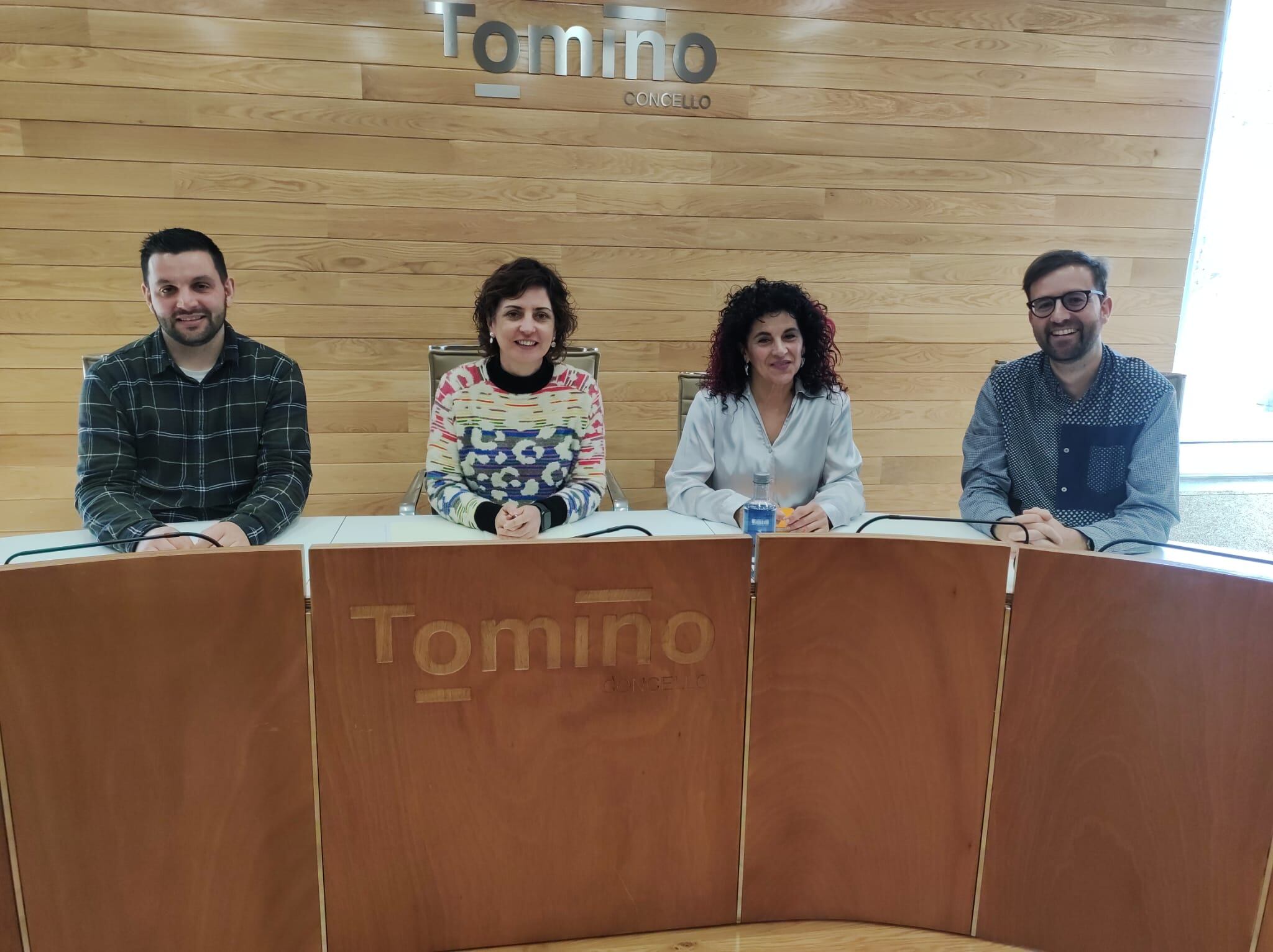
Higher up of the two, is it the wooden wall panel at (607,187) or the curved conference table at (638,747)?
the wooden wall panel at (607,187)

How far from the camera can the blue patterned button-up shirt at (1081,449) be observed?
1.80 metres

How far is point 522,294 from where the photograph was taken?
1884 millimetres

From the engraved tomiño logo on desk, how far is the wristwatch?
1.75ft

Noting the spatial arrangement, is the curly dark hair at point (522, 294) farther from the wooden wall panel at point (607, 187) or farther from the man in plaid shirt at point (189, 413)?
the wooden wall panel at point (607, 187)

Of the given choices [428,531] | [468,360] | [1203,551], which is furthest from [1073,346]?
[468,360]

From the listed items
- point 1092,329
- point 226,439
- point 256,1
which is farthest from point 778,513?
point 256,1

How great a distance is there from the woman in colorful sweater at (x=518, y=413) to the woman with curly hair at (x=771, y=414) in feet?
0.87

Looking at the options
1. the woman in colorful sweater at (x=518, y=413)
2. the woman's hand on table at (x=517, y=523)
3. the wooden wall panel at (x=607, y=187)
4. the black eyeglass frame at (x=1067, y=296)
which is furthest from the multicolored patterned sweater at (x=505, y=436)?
the wooden wall panel at (x=607, y=187)

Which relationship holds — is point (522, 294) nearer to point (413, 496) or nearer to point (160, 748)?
point (413, 496)

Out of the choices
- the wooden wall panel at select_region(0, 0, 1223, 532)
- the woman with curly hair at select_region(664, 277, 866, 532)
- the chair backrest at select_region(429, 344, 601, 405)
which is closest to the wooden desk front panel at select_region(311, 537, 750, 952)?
the woman with curly hair at select_region(664, 277, 866, 532)

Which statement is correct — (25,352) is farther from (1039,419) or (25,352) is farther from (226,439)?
(1039,419)

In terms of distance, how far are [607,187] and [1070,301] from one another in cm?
191

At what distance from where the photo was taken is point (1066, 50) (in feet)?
11.2

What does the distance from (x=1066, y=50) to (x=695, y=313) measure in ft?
6.23
